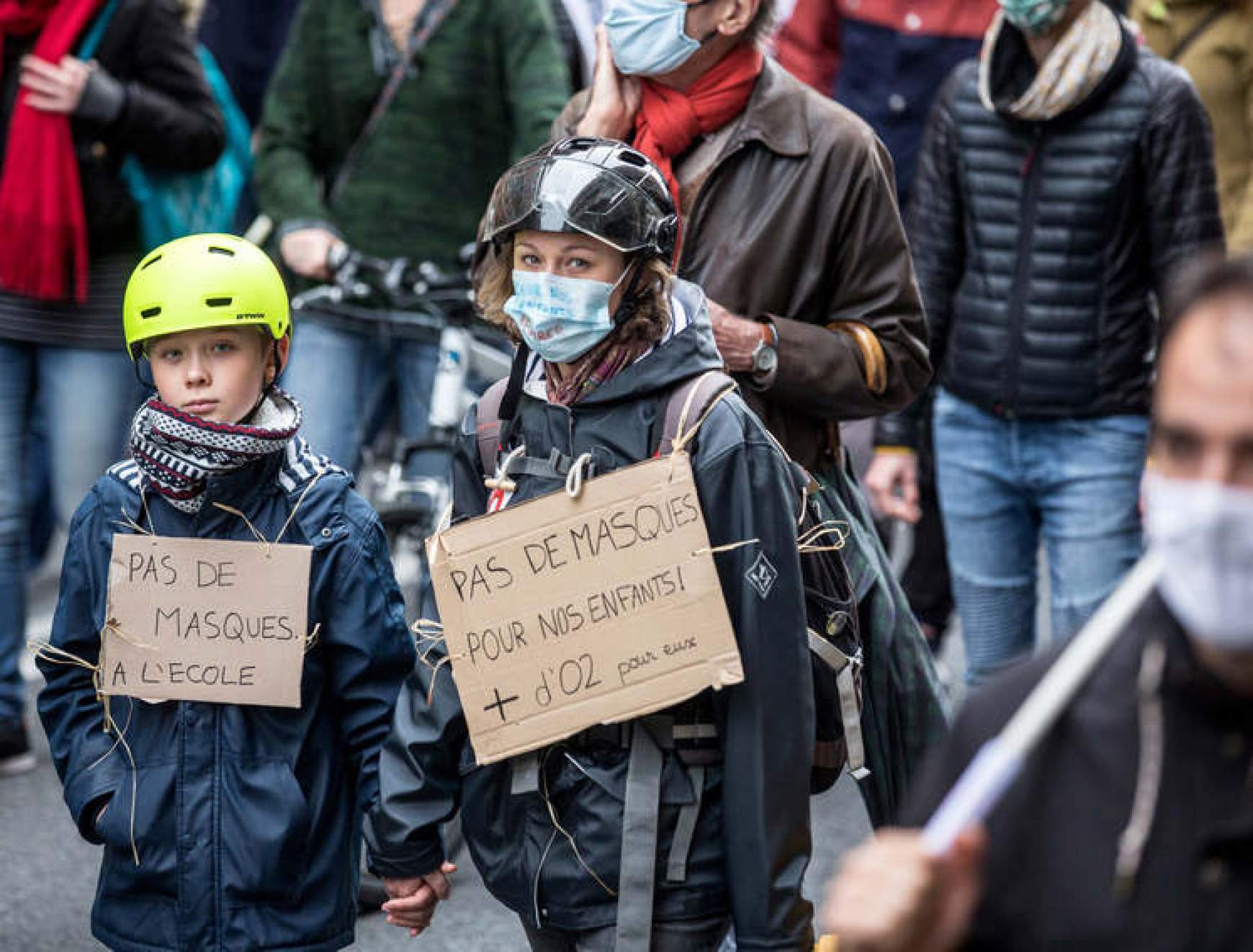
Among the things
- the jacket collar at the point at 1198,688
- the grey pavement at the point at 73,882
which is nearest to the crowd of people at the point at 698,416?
the jacket collar at the point at 1198,688

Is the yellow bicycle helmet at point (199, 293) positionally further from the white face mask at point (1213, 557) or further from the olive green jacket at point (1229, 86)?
the olive green jacket at point (1229, 86)

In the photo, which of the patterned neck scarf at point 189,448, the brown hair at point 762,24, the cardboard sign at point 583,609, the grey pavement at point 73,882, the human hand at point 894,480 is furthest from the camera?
the human hand at point 894,480

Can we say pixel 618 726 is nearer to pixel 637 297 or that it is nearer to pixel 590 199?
pixel 637 297

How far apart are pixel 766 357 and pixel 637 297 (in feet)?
2.17

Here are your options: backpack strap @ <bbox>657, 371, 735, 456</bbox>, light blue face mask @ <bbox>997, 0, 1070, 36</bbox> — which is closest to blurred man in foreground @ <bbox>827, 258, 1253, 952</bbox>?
backpack strap @ <bbox>657, 371, 735, 456</bbox>

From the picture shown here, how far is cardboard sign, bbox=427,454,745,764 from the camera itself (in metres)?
3.32

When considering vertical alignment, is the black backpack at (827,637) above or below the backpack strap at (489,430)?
below

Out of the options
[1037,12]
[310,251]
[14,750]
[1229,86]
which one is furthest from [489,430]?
[1229,86]

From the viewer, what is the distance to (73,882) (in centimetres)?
546

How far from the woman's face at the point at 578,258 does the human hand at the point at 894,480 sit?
2289mm

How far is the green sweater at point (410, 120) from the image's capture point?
6.28 meters

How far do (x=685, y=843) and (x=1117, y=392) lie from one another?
235cm


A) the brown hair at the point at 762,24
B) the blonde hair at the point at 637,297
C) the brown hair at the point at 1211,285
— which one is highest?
the brown hair at the point at 1211,285

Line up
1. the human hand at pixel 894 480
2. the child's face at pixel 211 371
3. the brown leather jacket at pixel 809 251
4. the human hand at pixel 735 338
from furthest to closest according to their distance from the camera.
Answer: the human hand at pixel 894 480, the brown leather jacket at pixel 809 251, the human hand at pixel 735 338, the child's face at pixel 211 371
